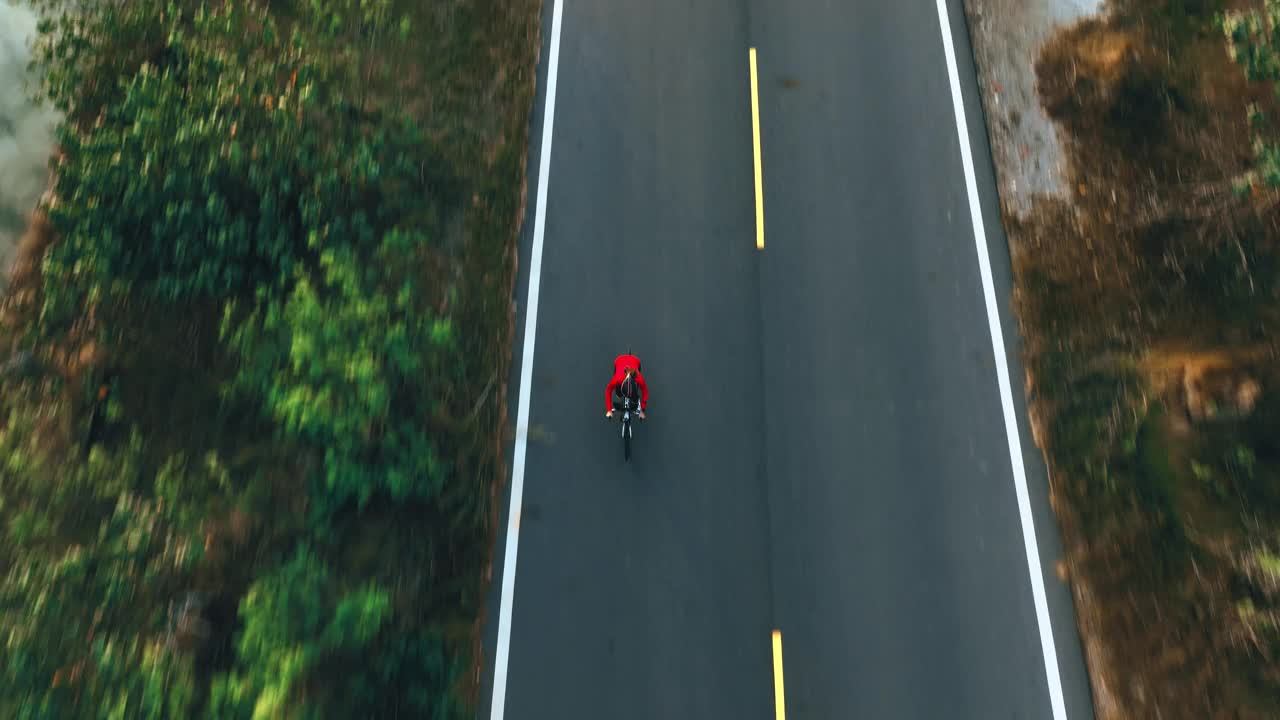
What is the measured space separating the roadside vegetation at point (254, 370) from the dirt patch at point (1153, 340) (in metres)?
8.74

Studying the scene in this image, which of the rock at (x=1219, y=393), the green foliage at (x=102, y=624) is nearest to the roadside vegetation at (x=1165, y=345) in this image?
the rock at (x=1219, y=393)

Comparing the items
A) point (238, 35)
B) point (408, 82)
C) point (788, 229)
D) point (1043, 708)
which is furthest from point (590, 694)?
point (238, 35)

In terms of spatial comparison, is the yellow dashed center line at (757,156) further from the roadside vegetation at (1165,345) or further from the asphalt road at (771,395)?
the roadside vegetation at (1165,345)

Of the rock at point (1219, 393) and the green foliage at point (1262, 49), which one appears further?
the rock at point (1219, 393)

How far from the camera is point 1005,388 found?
12750 mm

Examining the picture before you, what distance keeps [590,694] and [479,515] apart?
299 cm

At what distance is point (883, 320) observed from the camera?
13281 mm

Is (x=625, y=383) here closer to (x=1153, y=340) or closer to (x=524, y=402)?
(x=524, y=402)

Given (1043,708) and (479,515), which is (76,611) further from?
(1043,708)

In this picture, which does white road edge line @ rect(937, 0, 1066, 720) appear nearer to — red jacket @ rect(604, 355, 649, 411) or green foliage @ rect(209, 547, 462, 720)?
red jacket @ rect(604, 355, 649, 411)

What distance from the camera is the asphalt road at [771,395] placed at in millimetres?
11281

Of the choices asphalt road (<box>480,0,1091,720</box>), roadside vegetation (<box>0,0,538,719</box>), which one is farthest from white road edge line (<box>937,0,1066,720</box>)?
roadside vegetation (<box>0,0,538,719</box>)

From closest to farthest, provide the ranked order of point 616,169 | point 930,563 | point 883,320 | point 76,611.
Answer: point 76,611 < point 930,563 < point 883,320 < point 616,169

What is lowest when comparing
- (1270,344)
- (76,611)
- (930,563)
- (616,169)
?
(76,611)
